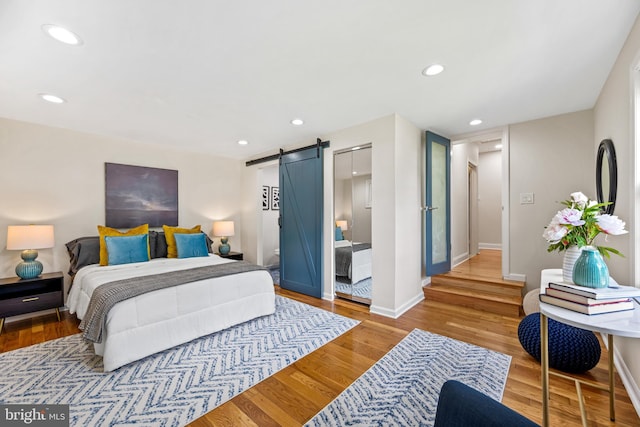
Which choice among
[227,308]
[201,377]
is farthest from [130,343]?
[227,308]

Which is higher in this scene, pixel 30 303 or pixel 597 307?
pixel 597 307

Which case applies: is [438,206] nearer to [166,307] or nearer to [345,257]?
[345,257]

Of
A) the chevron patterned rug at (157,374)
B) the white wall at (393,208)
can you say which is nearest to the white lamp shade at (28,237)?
the chevron patterned rug at (157,374)

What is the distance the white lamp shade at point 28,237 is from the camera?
114 inches

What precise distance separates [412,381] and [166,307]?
7.08 feet

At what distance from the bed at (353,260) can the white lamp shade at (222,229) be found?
2129mm

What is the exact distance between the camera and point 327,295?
383 centimetres

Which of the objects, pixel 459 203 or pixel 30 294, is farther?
pixel 459 203

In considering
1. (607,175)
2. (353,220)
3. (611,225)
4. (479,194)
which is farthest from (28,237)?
(479,194)

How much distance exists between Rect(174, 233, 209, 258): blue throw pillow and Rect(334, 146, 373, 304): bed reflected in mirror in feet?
6.52

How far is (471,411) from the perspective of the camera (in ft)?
2.69

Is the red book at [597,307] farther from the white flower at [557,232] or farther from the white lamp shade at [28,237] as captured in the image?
the white lamp shade at [28,237]

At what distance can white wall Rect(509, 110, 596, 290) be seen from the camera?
121 inches

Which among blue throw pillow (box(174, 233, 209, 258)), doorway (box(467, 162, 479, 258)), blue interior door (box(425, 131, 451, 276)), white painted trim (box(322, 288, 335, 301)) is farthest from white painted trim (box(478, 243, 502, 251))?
blue throw pillow (box(174, 233, 209, 258))
